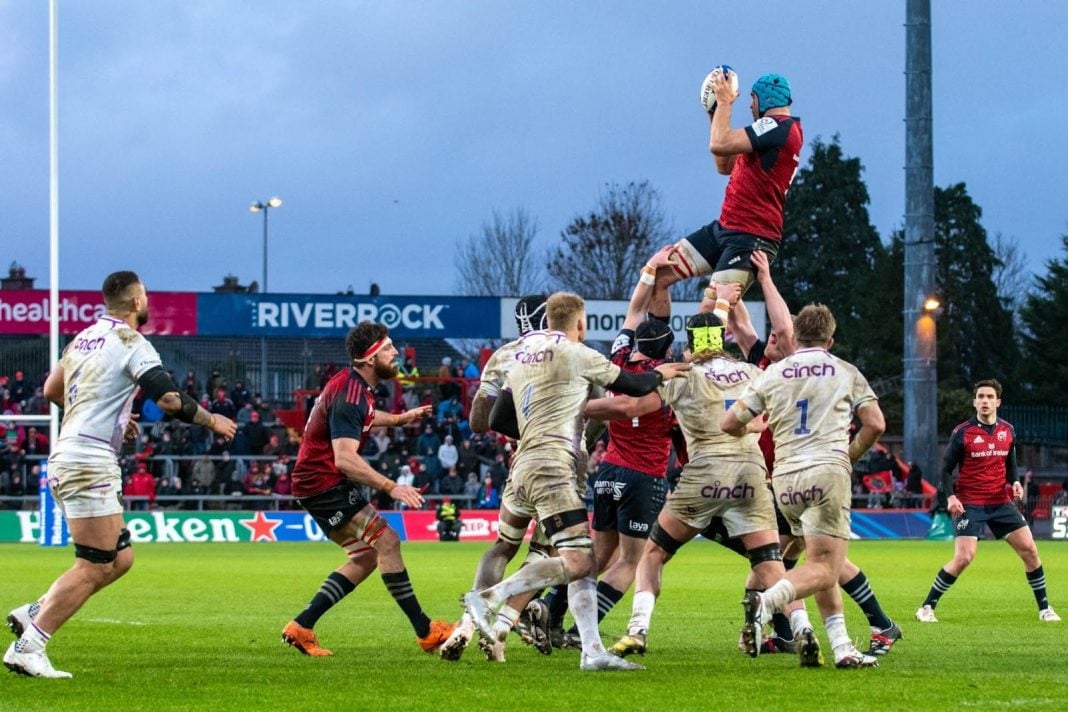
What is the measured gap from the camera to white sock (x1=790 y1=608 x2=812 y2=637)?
10.8 meters

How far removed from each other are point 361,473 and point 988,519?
8.01m

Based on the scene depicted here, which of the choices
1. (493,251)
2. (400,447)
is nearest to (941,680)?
(400,447)

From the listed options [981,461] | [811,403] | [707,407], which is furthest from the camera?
[981,461]

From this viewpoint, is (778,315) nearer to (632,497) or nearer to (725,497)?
(725,497)

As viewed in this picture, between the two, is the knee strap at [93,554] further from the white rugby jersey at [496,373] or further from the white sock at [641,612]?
the white sock at [641,612]

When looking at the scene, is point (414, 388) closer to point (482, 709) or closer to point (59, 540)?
point (59, 540)

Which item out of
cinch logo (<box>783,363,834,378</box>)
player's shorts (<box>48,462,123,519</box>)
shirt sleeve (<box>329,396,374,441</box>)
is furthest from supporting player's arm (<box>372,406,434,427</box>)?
cinch logo (<box>783,363,834,378</box>)

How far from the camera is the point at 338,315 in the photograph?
4441 cm

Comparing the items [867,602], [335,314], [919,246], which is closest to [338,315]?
[335,314]

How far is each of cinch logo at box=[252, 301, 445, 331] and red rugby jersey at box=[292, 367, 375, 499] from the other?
32363 mm

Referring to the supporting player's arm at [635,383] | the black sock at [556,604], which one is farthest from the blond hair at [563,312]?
the black sock at [556,604]

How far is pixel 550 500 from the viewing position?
1040 cm

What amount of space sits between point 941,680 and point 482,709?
307 centimetres

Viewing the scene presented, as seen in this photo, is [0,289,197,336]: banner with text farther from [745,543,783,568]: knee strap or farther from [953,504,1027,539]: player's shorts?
[745,543,783,568]: knee strap
